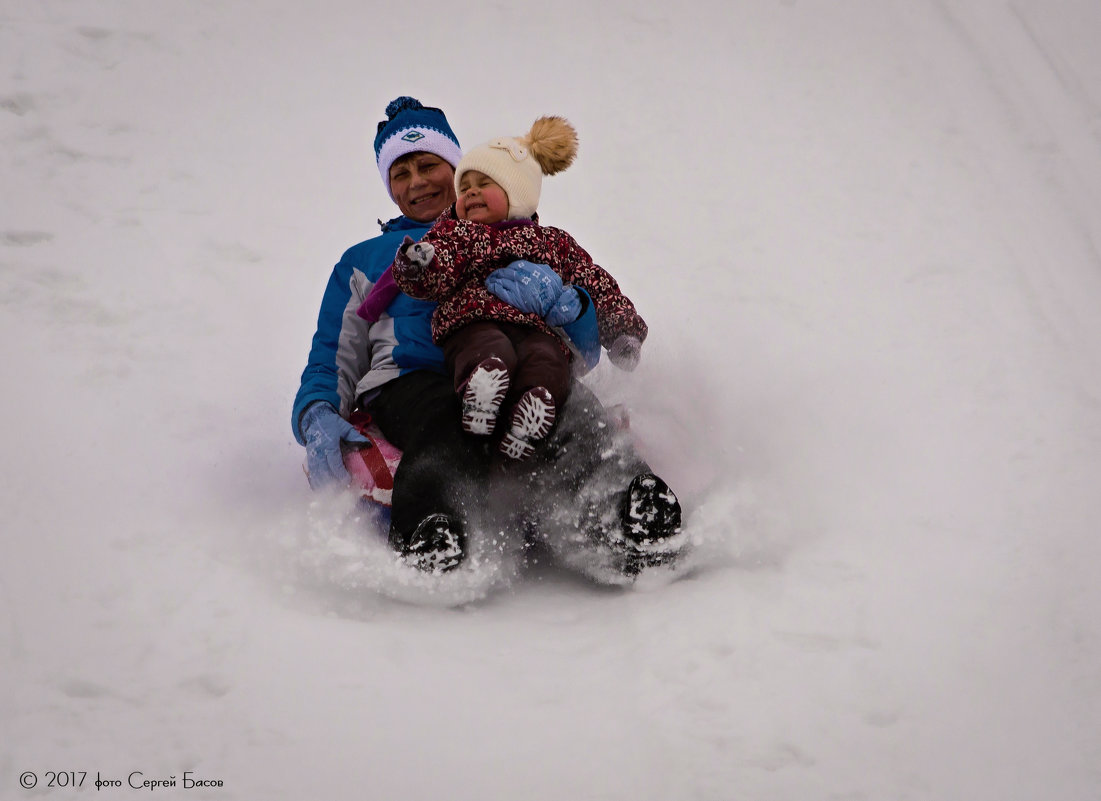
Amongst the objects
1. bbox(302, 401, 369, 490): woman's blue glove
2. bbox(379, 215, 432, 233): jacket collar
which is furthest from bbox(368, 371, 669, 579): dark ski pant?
bbox(379, 215, 432, 233): jacket collar

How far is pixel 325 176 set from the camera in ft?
16.0

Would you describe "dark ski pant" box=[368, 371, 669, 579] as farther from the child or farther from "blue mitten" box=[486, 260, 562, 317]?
"blue mitten" box=[486, 260, 562, 317]

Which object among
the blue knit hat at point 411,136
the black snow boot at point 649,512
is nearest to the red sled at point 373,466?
the black snow boot at point 649,512

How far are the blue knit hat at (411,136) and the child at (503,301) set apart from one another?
444 millimetres

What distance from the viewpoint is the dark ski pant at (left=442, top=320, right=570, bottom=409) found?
2471mm

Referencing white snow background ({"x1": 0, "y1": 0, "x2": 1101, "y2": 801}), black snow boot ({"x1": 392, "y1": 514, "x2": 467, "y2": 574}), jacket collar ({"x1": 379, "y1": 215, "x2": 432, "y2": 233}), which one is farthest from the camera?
jacket collar ({"x1": 379, "y1": 215, "x2": 432, "y2": 233})

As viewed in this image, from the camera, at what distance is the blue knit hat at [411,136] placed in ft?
10.6

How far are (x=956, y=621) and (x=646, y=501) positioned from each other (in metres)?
0.73

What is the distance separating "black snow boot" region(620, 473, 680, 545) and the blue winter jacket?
558 millimetres

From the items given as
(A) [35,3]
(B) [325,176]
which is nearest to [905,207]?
(B) [325,176]

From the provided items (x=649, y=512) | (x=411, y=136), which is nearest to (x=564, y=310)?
(x=649, y=512)

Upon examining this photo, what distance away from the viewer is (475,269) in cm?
267

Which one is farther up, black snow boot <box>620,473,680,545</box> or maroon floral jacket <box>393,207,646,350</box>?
maroon floral jacket <box>393,207,646,350</box>

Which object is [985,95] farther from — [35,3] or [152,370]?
[35,3]
